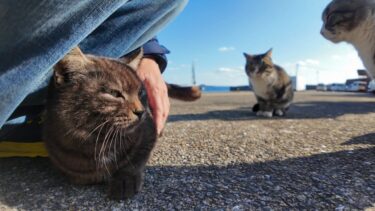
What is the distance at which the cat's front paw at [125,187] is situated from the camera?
87cm

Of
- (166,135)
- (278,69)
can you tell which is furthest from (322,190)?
(278,69)

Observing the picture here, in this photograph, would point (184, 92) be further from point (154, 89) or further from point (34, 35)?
point (34, 35)

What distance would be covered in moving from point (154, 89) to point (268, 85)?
8.44 feet

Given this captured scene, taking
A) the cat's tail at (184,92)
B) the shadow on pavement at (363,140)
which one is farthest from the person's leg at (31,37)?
the shadow on pavement at (363,140)

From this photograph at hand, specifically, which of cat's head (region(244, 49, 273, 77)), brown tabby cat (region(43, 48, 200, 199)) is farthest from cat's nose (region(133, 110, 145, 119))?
cat's head (region(244, 49, 273, 77))

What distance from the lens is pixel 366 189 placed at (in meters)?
0.88

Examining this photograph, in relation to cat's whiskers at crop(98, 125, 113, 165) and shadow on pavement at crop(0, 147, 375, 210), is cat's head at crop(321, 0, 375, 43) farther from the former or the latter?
Result: cat's whiskers at crop(98, 125, 113, 165)

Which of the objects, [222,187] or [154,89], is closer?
[222,187]

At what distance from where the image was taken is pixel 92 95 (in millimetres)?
880

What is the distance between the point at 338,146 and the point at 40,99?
51.4 inches

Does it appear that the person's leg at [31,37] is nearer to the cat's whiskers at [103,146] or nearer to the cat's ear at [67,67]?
the cat's ear at [67,67]

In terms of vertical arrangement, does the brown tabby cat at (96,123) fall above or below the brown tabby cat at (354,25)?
Result: below

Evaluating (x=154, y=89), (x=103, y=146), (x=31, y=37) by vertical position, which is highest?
(x=31, y=37)

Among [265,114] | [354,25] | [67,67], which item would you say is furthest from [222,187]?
[265,114]
